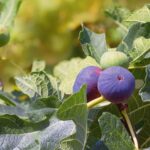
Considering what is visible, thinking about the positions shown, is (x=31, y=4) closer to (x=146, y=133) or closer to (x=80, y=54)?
(x=80, y=54)

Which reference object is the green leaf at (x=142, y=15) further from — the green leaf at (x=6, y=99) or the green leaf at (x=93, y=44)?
the green leaf at (x=6, y=99)

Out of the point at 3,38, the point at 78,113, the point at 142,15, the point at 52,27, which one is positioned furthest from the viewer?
the point at 52,27

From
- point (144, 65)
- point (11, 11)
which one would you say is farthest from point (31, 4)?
point (144, 65)

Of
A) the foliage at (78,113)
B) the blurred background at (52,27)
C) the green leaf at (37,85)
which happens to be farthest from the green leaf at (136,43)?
the blurred background at (52,27)

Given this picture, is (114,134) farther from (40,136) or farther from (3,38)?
(3,38)

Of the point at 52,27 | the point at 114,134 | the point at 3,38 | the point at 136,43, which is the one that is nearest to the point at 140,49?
the point at 136,43

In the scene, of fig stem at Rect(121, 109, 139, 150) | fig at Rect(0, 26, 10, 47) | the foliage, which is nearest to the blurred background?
fig at Rect(0, 26, 10, 47)

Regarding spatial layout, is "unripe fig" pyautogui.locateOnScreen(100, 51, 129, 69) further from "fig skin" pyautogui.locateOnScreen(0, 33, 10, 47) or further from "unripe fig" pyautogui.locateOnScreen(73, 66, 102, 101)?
"fig skin" pyautogui.locateOnScreen(0, 33, 10, 47)
